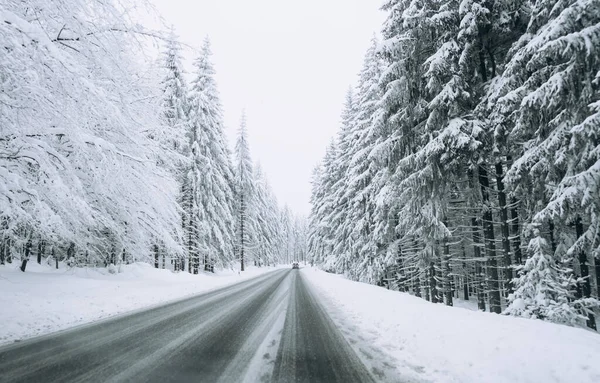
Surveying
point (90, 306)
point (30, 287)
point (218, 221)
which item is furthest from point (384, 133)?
point (218, 221)

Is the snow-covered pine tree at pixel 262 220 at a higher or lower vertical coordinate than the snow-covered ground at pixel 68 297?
higher

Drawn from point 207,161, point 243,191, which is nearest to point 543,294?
point 207,161

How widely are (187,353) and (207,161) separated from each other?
67.4ft

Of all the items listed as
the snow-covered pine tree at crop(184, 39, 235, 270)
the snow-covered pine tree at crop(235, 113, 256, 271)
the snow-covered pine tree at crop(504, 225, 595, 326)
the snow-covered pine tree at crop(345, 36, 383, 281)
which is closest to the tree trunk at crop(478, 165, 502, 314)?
the snow-covered pine tree at crop(504, 225, 595, 326)

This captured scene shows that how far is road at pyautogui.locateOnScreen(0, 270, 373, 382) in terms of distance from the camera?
408cm

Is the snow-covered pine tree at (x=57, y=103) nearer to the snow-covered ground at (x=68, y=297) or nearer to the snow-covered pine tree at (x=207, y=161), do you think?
the snow-covered ground at (x=68, y=297)

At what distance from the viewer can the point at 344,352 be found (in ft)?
17.8

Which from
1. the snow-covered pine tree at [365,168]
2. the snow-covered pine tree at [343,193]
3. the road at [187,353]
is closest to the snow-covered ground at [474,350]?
the road at [187,353]

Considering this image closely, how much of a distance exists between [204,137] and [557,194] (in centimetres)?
2168

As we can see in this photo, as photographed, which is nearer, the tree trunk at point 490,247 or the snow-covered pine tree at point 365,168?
the tree trunk at point 490,247

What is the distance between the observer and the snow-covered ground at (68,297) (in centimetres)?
702

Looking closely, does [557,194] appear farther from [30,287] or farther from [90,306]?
[30,287]

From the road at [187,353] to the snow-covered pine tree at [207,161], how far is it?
16.6 m

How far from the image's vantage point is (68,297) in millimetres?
10117
